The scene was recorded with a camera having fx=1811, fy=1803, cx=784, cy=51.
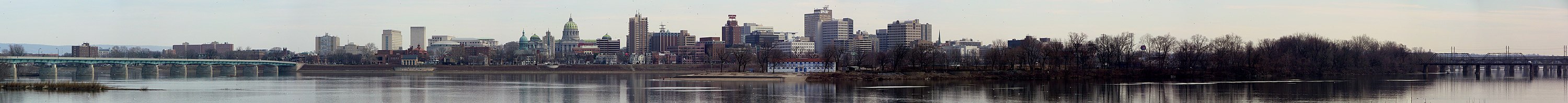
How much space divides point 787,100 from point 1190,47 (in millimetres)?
42104

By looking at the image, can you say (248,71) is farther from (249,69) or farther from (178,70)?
(178,70)

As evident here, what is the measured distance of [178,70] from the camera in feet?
401

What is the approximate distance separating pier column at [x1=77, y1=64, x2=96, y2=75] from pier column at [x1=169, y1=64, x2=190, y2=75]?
4.90 meters

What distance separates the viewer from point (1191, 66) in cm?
8406

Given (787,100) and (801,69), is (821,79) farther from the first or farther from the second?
Result: (787,100)

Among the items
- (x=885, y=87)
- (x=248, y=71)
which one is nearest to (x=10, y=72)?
(x=248, y=71)

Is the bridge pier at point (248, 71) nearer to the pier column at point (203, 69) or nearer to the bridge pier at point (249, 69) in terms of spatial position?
the bridge pier at point (249, 69)

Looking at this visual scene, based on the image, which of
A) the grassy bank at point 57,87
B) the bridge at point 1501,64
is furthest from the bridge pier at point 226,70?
the bridge at point 1501,64

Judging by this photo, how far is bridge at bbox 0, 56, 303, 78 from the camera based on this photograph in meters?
117

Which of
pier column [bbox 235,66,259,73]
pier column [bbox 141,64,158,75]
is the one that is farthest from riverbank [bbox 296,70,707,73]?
pier column [bbox 141,64,158,75]

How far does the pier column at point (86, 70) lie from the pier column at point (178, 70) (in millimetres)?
4904

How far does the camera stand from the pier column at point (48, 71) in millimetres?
110088

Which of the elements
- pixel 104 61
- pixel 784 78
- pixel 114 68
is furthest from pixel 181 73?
pixel 784 78

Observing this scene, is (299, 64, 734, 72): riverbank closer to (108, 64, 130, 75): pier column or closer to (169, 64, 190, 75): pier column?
(169, 64, 190, 75): pier column
